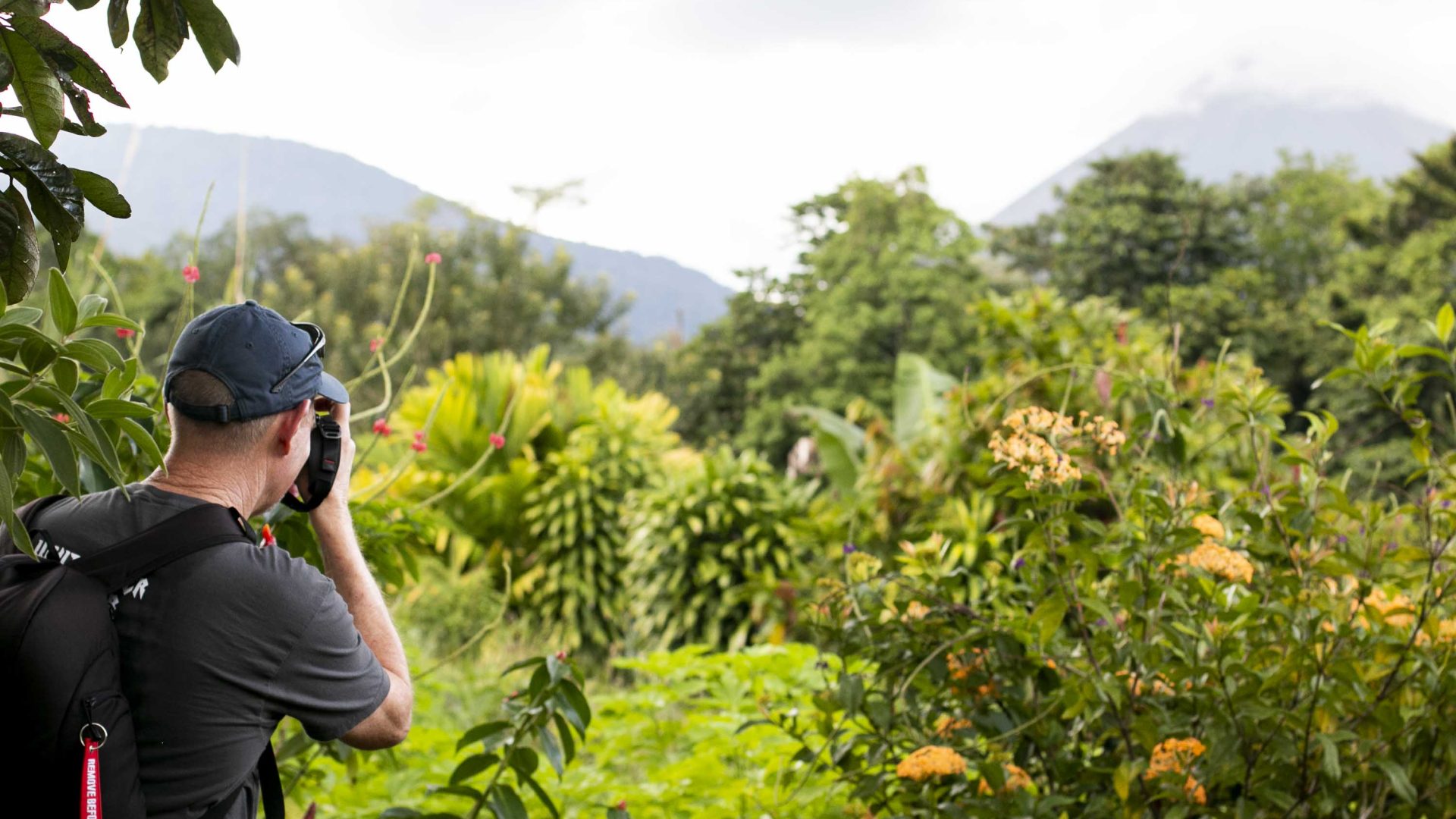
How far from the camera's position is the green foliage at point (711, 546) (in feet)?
24.5

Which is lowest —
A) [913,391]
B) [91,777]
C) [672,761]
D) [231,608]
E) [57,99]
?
[672,761]

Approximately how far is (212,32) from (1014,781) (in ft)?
5.45

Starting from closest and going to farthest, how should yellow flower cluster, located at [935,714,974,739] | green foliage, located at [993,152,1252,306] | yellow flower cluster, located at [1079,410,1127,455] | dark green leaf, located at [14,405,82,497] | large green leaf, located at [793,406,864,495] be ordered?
dark green leaf, located at [14,405,82,497]
yellow flower cluster, located at [1079,410,1127,455]
yellow flower cluster, located at [935,714,974,739]
large green leaf, located at [793,406,864,495]
green foliage, located at [993,152,1252,306]

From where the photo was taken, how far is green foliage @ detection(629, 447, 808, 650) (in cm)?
747

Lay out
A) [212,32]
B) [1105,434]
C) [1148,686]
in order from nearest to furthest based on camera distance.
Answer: [212,32]
[1105,434]
[1148,686]

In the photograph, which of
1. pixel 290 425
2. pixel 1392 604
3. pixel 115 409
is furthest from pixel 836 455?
pixel 115 409

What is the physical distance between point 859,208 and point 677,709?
23.9m

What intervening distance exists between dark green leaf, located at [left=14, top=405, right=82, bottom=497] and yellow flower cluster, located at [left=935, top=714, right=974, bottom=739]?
1580mm

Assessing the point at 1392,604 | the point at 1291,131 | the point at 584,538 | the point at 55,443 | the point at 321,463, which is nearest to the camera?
the point at 55,443

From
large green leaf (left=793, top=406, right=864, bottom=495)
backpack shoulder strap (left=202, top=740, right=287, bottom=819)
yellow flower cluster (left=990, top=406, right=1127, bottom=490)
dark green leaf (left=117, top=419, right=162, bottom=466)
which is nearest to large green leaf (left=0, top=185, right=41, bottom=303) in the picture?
dark green leaf (left=117, top=419, right=162, bottom=466)

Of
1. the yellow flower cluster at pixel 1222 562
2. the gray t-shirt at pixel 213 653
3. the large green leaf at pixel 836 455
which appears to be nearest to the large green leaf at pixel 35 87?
the gray t-shirt at pixel 213 653

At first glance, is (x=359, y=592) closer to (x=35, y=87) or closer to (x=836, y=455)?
(x=35, y=87)

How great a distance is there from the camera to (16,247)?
1141mm

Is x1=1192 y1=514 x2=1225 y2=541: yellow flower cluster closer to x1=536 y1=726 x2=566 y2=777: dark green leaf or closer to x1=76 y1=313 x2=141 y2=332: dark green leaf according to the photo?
x1=536 y1=726 x2=566 y2=777: dark green leaf
